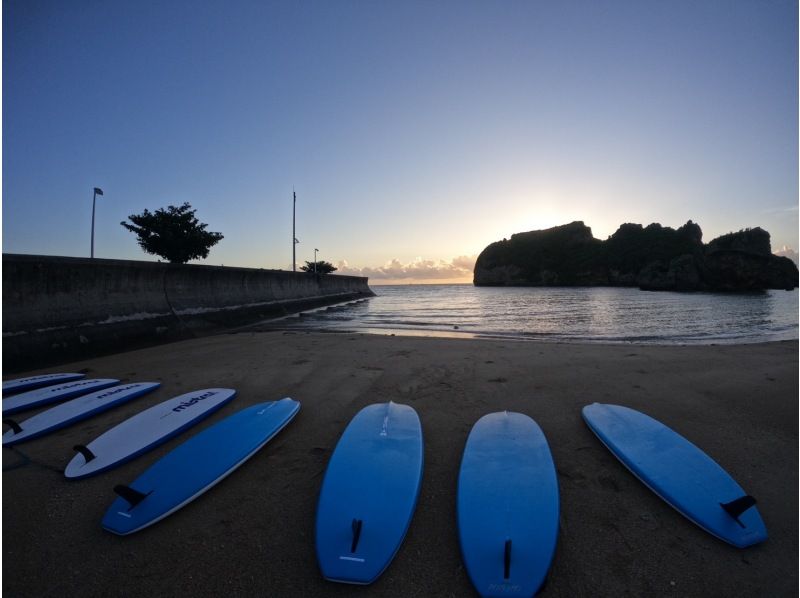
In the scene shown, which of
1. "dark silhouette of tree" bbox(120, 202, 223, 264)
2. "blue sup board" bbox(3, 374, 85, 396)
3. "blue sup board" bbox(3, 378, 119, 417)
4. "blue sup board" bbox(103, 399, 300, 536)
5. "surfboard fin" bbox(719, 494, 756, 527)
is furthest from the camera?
"dark silhouette of tree" bbox(120, 202, 223, 264)

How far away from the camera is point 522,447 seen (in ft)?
8.38

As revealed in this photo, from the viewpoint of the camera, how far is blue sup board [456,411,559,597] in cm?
155

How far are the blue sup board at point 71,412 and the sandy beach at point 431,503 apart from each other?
12 centimetres

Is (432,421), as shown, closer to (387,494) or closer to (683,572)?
(387,494)

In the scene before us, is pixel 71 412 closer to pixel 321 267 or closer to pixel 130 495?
pixel 130 495

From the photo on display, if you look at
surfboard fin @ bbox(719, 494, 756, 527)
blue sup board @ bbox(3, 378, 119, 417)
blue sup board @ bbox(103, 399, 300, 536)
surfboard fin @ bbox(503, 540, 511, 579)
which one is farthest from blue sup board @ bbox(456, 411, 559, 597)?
blue sup board @ bbox(3, 378, 119, 417)

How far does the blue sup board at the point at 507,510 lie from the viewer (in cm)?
155

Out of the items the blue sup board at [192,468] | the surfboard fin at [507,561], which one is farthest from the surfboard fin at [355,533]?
the blue sup board at [192,468]

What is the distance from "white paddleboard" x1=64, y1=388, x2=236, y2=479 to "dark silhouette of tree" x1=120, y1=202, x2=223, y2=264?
2401 centimetres

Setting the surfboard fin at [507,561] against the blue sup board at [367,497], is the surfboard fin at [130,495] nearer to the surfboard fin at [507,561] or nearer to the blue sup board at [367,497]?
the blue sup board at [367,497]

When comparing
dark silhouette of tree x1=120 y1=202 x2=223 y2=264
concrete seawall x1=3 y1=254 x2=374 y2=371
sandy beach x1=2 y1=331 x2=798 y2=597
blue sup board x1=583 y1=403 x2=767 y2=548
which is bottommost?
sandy beach x1=2 y1=331 x2=798 y2=597

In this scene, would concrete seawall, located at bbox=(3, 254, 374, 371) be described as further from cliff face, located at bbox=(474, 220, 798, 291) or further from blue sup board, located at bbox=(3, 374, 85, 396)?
cliff face, located at bbox=(474, 220, 798, 291)

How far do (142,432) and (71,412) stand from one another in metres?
1.15

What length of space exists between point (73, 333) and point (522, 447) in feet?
25.0
